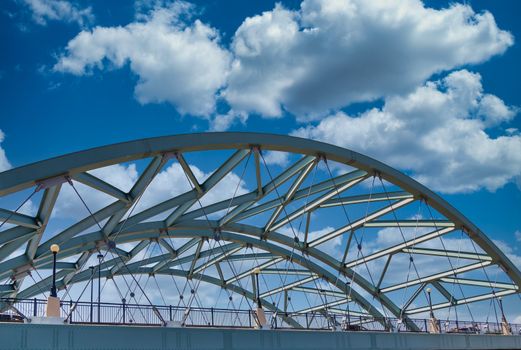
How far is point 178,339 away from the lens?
22.5 m

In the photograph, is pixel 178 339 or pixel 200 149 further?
pixel 200 149

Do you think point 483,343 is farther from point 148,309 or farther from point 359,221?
point 148,309

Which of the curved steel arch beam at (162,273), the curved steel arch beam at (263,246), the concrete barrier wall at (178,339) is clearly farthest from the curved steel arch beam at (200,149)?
the curved steel arch beam at (162,273)

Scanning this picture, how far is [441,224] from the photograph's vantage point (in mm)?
43906

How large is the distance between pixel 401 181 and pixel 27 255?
76.0 feet

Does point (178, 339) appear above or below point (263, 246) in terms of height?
below

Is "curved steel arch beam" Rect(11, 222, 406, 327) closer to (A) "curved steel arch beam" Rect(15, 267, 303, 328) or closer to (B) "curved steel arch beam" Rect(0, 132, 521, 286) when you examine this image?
(A) "curved steel arch beam" Rect(15, 267, 303, 328)

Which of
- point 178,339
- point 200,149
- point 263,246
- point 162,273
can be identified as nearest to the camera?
point 178,339

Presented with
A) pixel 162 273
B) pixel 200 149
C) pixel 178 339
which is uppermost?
pixel 200 149

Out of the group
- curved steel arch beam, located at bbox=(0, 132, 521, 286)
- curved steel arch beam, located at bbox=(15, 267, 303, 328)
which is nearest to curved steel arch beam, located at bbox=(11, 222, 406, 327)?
curved steel arch beam, located at bbox=(15, 267, 303, 328)

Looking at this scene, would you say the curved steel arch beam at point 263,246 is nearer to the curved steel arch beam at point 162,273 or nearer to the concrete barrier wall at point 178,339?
the curved steel arch beam at point 162,273

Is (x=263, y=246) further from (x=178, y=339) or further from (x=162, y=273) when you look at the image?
(x=178, y=339)

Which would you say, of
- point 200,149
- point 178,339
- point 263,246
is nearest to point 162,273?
point 263,246

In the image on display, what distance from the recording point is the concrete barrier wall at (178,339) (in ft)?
61.4
